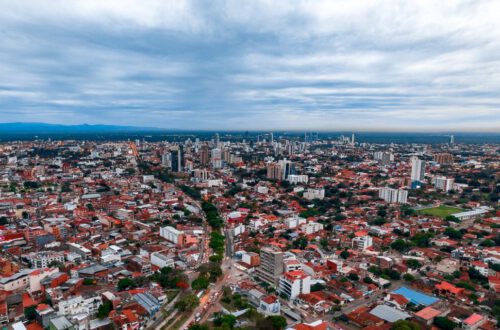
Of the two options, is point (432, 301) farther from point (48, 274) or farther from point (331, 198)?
point (331, 198)

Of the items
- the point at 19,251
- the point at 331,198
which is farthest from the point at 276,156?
the point at 19,251

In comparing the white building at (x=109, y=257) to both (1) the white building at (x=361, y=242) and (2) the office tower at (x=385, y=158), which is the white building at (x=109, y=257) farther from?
(2) the office tower at (x=385, y=158)

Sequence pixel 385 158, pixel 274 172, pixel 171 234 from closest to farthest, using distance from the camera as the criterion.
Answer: pixel 171 234 < pixel 274 172 < pixel 385 158

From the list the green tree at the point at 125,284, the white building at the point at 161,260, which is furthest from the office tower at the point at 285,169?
the green tree at the point at 125,284

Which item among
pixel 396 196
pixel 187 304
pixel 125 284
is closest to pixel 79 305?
pixel 125 284

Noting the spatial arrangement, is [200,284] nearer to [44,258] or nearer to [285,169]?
[44,258]

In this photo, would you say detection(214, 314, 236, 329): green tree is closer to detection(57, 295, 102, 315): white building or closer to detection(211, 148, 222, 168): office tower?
detection(57, 295, 102, 315): white building
